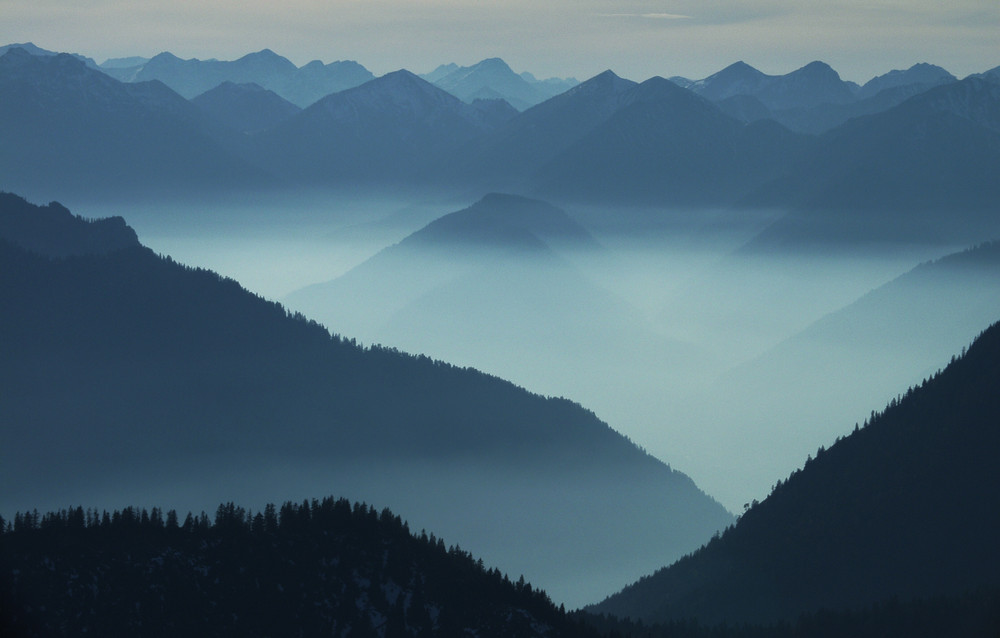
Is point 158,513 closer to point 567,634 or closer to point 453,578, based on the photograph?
point 453,578

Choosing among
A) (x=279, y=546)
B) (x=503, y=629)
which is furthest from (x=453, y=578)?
(x=279, y=546)

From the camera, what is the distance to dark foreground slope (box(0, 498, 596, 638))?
12775cm

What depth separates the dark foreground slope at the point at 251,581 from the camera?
12775 cm

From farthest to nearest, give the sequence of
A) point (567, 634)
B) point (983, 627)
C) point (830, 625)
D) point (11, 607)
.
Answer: point (830, 625)
point (983, 627)
point (567, 634)
point (11, 607)

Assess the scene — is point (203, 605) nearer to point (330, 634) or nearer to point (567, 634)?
point (330, 634)

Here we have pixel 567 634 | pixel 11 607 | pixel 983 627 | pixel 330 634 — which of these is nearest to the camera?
pixel 11 607

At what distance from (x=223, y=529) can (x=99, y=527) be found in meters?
11.7

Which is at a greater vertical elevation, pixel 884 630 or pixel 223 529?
pixel 223 529

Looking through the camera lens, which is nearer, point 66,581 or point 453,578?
point 66,581

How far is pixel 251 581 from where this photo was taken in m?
136

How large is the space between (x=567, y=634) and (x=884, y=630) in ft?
213

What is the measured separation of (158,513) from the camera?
5753 inches

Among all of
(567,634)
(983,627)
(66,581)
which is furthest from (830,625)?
(66,581)

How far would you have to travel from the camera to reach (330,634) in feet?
443
